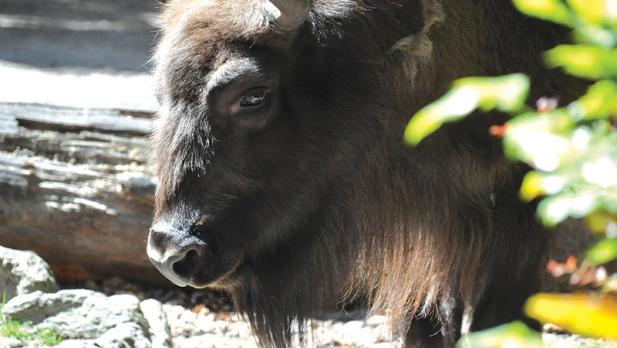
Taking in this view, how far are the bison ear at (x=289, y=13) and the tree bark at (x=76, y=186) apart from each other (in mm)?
2448

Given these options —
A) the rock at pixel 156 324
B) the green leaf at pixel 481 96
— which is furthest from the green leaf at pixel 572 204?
the rock at pixel 156 324

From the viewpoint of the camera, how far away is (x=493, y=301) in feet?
13.7

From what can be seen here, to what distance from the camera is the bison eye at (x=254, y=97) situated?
3619mm

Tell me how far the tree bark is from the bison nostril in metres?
→ 2.43

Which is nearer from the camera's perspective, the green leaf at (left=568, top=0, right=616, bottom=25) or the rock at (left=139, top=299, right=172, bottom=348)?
the green leaf at (left=568, top=0, right=616, bottom=25)

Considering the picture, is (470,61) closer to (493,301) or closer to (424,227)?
(424,227)

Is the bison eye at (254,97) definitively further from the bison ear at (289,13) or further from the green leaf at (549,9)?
the green leaf at (549,9)

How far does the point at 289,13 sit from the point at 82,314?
198 cm

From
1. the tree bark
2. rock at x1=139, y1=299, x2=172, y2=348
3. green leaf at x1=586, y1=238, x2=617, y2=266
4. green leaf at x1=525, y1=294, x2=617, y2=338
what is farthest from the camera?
the tree bark

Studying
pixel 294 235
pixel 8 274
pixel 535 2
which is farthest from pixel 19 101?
pixel 535 2

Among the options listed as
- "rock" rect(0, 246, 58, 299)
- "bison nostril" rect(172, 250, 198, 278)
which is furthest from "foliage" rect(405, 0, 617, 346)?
"rock" rect(0, 246, 58, 299)

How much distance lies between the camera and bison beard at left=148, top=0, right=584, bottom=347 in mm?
3564

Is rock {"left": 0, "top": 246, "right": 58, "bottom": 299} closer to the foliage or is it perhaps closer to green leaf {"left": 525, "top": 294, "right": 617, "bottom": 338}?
the foliage

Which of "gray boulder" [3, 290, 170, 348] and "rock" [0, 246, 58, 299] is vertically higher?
"gray boulder" [3, 290, 170, 348]
